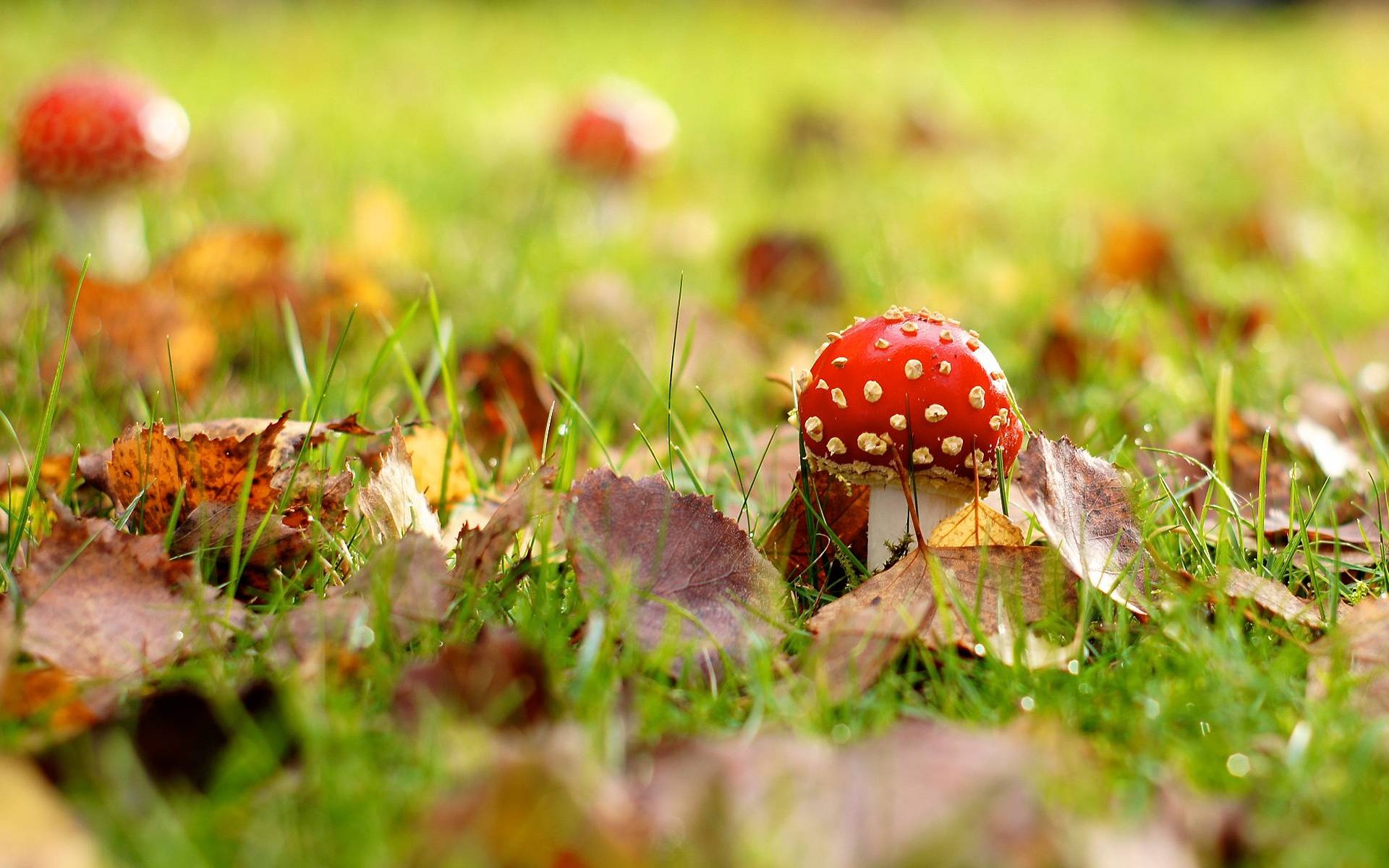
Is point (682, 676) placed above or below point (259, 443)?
below

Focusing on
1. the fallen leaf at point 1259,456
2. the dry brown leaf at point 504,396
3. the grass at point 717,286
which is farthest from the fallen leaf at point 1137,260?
the dry brown leaf at point 504,396

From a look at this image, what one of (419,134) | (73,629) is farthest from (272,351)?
(419,134)

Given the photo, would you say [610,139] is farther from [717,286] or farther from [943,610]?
[943,610]

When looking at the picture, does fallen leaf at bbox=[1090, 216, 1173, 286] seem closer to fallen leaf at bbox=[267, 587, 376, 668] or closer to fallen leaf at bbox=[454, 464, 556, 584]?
fallen leaf at bbox=[454, 464, 556, 584]

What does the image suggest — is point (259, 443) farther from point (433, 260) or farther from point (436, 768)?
point (433, 260)

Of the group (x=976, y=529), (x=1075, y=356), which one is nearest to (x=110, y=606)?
(x=976, y=529)

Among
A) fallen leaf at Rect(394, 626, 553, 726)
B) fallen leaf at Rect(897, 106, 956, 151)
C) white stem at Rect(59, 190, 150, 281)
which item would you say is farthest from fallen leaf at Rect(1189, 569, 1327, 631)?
fallen leaf at Rect(897, 106, 956, 151)

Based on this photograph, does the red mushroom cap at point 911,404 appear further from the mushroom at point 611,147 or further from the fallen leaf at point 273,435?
the mushroom at point 611,147
